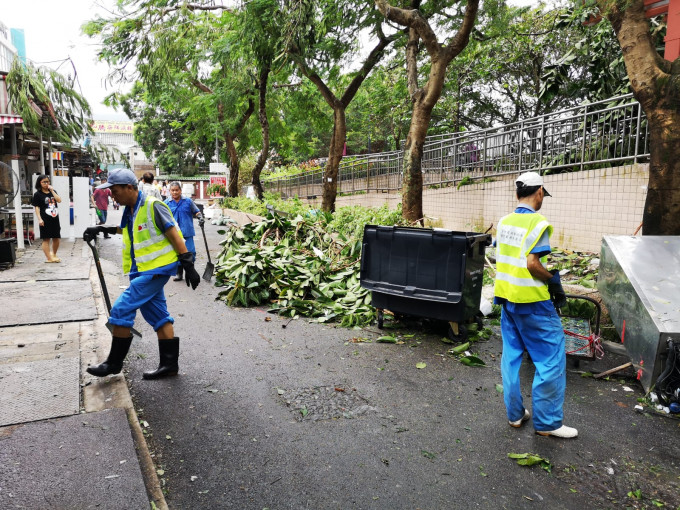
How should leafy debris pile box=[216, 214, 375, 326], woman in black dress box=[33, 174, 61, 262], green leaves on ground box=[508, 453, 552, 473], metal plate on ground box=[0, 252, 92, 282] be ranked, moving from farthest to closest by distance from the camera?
woman in black dress box=[33, 174, 61, 262], metal plate on ground box=[0, 252, 92, 282], leafy debris pile box=[216, 214, 375, 326], green leaves on ground box=[508, 453, 552, 473]

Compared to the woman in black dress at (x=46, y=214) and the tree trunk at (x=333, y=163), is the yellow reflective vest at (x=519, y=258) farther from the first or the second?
the tree trunk at (x=333, y=163)

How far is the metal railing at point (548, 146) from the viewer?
8.27 meters

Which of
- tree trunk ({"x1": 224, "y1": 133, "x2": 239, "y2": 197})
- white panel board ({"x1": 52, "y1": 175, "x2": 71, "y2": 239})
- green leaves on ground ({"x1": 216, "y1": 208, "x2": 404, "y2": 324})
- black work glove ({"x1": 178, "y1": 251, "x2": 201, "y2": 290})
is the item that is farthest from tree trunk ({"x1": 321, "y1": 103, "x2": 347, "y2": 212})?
black work glove ({"x1": 178, "y1": 251, "x2": 201, "y2": 290})

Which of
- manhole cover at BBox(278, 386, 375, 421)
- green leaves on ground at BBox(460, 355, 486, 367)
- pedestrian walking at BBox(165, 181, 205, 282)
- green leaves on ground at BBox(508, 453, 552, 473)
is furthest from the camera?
pedestrian walking at BBox(165, 181, 205, 282)

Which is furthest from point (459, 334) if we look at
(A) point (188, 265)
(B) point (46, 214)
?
(B) point (46, 214)

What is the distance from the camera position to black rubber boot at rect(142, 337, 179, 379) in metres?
4.35

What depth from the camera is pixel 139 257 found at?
161 inches

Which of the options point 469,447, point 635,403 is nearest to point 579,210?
point 635,403

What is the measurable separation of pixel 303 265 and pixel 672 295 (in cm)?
488

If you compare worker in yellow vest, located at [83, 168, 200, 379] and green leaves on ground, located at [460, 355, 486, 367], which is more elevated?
worker in yellow vest, located at [83, 168, 200, 379]

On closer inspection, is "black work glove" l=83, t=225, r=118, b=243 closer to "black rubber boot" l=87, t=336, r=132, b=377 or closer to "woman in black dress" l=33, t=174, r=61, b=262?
"black rubber boot" l=87, t=336, r=132, b=377

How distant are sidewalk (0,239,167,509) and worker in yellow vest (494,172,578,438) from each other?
241 centimetres

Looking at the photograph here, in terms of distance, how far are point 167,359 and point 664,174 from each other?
5.22 meters

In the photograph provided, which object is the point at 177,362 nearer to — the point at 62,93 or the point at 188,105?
the point at 62,93
